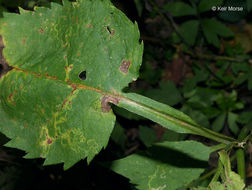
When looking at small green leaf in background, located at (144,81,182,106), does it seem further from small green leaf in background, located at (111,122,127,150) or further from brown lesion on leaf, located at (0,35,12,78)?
brown lesion on leaf, located at (0,35,12,78)

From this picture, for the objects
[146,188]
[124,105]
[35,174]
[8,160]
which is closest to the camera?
[124,105]

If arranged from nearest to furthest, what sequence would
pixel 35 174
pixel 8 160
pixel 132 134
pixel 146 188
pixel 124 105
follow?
pixel 124 105
pixel 146 188
pixel 8 160
pixel 35 174
pixel 132 134

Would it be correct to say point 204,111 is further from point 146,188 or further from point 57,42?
point 57,42

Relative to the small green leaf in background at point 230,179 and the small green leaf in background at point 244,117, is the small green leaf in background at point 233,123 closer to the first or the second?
the small green leaf in background at point 244,117

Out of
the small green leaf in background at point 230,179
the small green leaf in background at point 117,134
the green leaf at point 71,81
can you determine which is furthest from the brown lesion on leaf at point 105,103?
the small green leaf in background at point 117,134

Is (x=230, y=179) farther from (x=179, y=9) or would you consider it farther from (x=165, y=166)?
(x=179, y=9)

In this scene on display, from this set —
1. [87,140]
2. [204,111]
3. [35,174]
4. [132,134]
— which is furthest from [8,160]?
[204,111]

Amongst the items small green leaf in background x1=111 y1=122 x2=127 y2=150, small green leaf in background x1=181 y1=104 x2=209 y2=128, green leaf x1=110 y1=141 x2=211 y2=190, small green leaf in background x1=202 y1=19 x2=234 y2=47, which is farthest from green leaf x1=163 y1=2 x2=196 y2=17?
green leaf x1=110 y1=141 x2=211 y2=190
